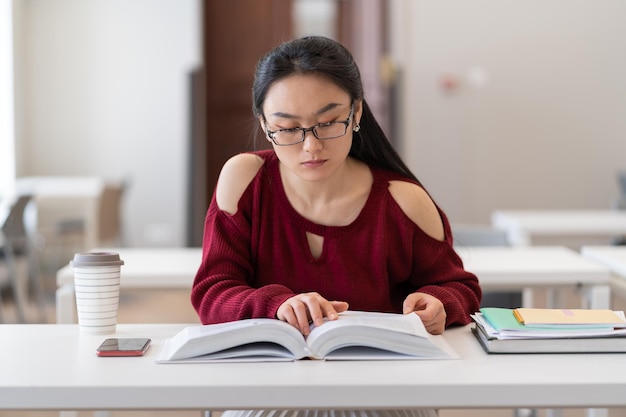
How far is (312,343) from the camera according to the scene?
4.29ft

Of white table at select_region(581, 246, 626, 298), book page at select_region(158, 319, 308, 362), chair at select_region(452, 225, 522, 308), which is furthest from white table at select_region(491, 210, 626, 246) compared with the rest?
book page at select_region(158, 319, 308, 362)

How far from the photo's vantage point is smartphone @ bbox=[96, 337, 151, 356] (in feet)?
4.47

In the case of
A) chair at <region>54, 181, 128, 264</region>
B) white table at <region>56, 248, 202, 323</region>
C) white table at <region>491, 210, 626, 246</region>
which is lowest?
chair at <region>54, 181, 128, 264</region>

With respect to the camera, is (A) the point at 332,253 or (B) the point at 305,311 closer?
(B) the point at 305,311

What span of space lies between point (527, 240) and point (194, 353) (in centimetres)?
235

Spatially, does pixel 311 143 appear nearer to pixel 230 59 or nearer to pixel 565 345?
pixel 565 345

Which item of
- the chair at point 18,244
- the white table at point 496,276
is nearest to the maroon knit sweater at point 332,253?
the white table at point 496,276

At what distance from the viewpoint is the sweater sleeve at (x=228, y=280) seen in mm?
1519

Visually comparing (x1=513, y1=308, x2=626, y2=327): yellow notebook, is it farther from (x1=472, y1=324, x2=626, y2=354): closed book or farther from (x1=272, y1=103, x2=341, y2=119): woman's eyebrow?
(x1=272, y1=103, x2=341, y2=119): woman's eyebrow

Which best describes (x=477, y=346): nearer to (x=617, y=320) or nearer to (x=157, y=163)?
(x=617, y=320)

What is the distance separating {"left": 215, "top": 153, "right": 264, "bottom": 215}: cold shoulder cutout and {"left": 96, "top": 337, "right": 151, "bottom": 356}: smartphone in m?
0.38

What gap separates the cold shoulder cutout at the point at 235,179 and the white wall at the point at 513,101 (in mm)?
4987

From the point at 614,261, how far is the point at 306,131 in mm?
1232

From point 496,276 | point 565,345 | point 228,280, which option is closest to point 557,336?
point 565,345
